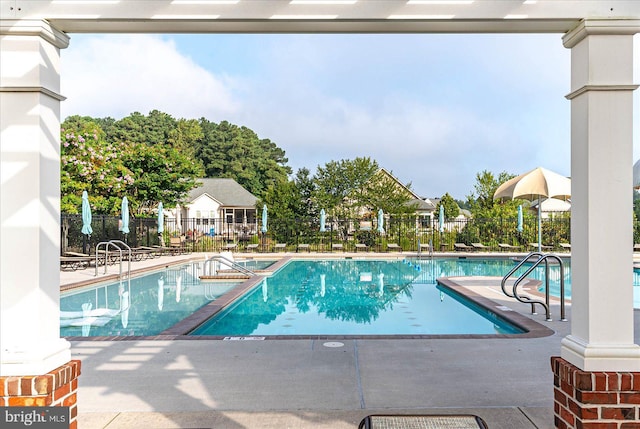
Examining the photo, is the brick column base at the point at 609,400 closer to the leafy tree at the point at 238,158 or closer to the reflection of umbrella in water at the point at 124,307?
the reflection of umbrella in water at the point at 124,307

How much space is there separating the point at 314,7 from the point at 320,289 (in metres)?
11.0

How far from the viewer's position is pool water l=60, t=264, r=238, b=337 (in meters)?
8.32

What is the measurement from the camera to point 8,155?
9.70 ft

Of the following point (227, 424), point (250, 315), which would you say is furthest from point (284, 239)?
point (227, 424)

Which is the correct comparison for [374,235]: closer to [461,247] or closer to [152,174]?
[461,247]

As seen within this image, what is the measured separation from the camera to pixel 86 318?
905cm

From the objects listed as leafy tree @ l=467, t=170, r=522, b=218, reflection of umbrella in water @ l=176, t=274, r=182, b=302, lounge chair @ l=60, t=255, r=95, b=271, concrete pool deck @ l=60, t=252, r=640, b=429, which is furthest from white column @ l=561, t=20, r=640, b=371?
leafy tree @ l=467, t=170, r=522, b=218

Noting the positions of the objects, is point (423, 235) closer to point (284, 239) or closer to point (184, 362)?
point (284, 239)

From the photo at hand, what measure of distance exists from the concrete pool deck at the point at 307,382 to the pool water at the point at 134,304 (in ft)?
7.19

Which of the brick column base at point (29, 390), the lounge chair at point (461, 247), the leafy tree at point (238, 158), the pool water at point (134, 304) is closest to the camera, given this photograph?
the brick column base at point (29, 390)

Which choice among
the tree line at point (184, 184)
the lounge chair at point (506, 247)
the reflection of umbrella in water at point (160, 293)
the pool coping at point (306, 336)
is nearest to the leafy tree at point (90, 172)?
the tree line at point (184, 184)

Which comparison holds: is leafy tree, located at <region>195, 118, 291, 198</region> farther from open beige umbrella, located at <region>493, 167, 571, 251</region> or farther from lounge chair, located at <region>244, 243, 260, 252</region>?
open beige umbrella, located at <region>493, 167, 571, 251</region>

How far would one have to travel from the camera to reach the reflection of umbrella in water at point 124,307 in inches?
351

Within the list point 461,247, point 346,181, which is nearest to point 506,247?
point 461,247
